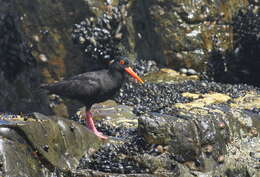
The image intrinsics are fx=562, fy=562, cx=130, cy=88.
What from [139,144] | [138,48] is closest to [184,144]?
[139,144]

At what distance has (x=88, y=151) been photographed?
8.39 metres

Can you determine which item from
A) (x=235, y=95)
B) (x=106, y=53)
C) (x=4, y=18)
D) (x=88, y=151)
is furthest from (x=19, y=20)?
(x=88, y=151)

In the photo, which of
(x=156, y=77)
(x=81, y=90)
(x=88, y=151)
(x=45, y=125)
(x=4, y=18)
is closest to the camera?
(x=45, y=125)

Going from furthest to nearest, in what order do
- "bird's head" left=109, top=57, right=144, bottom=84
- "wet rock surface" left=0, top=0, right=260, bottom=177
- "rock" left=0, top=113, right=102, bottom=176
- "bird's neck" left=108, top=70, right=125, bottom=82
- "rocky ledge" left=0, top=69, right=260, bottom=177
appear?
1. "wet rock surface" left=0, top=0, right=260, bottom=177
2. "bird's head" left=109, top=57, right=144, bottom=84
3. "bird's neck" left=108, top=70, right=125, bottom=82
4. "rocky ledge" left=0, top=69, right=260, bottom=177
5. "rock" left=0, top=113, right=102, bottom=176

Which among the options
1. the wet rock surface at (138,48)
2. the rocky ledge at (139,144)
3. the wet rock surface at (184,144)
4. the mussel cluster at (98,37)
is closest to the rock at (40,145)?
the rocky ledge at (139,144)

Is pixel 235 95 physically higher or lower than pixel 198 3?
lower

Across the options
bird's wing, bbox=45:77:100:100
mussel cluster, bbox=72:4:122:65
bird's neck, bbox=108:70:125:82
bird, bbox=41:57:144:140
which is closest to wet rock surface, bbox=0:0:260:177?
mussel cluster, bbox=72:4:122:65

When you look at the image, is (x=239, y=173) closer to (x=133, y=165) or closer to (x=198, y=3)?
(x=133, y=165)

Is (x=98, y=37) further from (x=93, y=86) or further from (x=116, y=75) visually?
(x=93, y=86)

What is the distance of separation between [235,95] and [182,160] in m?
4.21

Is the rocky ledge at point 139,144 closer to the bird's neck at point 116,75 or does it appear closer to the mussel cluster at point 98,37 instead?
the bird's neck at point 116,75

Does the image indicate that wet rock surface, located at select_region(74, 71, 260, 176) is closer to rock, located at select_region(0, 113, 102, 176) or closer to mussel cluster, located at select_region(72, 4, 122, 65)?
rock, located at select_region(0, 113, 102, 176)

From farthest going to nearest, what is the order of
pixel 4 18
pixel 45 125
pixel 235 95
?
pixel 4 18 → pixel 235 95 → pixel 45 125

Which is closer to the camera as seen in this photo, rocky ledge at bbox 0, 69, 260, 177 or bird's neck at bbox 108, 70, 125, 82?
rocky ledge at bbox 0, 69, 260, 177
